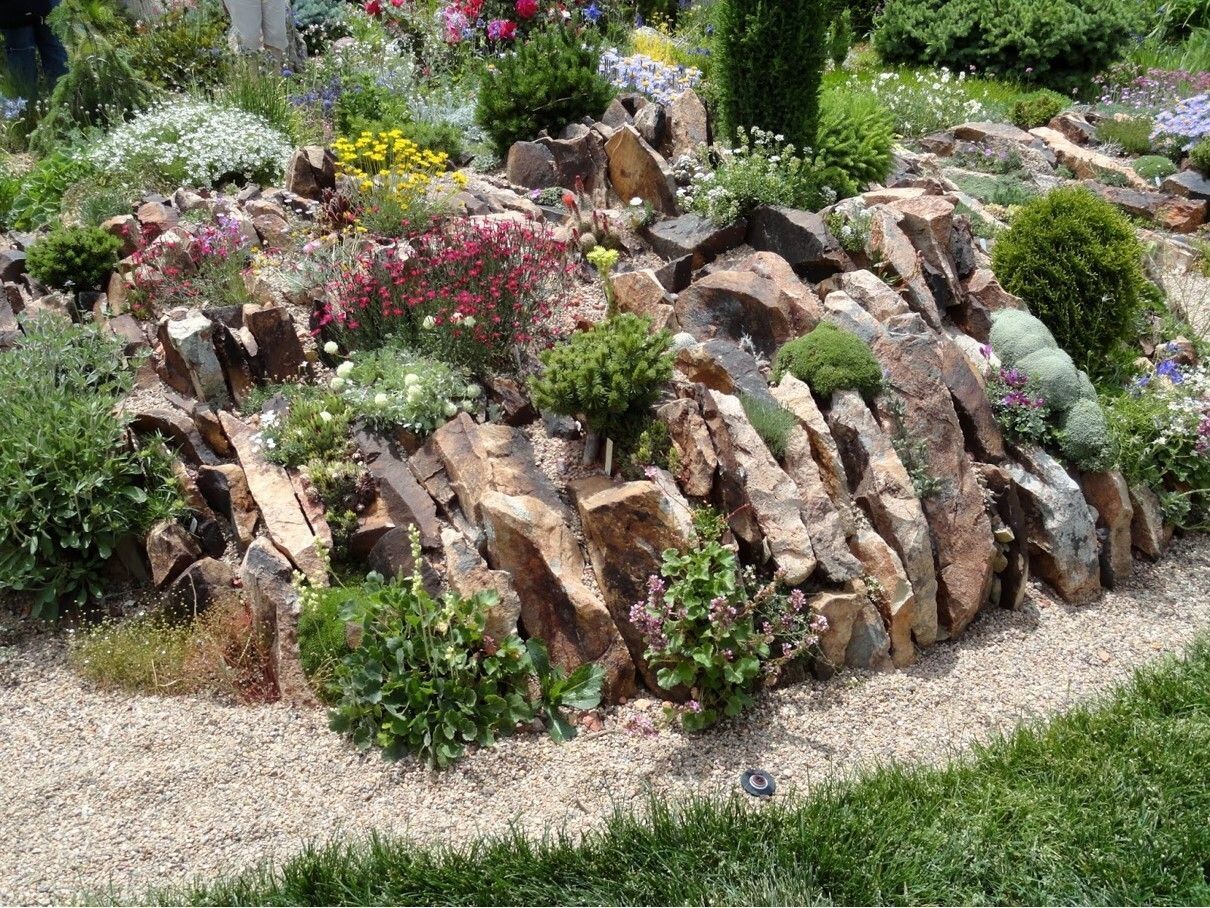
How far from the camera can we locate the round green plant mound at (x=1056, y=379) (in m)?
7.17

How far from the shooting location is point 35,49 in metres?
15.1

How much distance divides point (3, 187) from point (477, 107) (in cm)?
464

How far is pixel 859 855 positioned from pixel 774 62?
6.80 meters

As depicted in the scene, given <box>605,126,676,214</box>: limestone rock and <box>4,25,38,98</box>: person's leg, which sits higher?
<box>4,25,38,98</box>: person's leg

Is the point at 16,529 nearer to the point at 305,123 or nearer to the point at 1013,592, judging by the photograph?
the point at 1013,592

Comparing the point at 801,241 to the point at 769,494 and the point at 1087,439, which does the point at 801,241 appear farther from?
the point at 769,494

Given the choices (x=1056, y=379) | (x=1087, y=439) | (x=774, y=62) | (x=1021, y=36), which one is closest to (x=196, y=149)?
(x=774, y=62)

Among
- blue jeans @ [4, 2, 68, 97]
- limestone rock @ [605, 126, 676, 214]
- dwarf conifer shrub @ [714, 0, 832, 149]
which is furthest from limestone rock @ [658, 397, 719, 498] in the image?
blue jeans @ [4, 2, 68, 97]

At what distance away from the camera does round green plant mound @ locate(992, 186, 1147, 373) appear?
778cm

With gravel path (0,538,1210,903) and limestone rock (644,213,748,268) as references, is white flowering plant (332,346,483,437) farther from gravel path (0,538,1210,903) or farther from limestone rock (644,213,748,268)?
limestone rock (644,213,748,268)

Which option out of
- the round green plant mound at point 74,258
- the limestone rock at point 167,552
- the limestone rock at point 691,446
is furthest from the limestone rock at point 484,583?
the round green plant mound at point 74,258

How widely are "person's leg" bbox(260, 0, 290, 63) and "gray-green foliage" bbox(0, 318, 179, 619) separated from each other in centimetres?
875

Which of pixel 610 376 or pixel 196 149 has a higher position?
pixel 196 149

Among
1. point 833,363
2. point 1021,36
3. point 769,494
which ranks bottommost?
point 769,494
